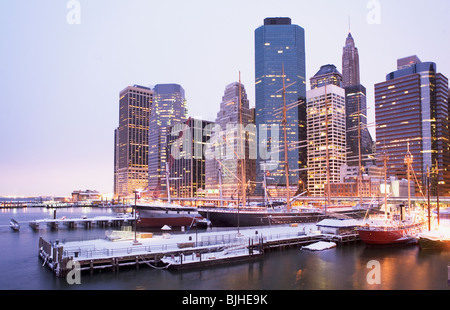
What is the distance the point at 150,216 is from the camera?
72938 mm

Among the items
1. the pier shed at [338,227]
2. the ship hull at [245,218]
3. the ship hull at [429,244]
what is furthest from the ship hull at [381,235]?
the ship hull at [245,218]

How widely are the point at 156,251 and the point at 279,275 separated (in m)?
13.2

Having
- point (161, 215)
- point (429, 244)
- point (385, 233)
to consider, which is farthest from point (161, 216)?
point (429, 244)

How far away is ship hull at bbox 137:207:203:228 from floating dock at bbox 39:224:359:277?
28899 mm

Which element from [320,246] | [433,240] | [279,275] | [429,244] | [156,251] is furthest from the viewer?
[320,246]

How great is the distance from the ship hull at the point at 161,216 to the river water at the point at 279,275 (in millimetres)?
30287

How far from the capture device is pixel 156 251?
120 ft

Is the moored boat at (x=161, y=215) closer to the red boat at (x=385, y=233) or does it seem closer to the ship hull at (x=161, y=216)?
the ship hull at (x=161, y=216)

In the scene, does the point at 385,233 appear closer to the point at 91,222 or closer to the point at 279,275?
the point at 279,275

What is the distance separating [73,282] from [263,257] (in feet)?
69.2

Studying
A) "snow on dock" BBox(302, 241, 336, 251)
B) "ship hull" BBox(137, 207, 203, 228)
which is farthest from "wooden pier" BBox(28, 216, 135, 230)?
"snow on dock" BBox(302, 241, 336, 251)
